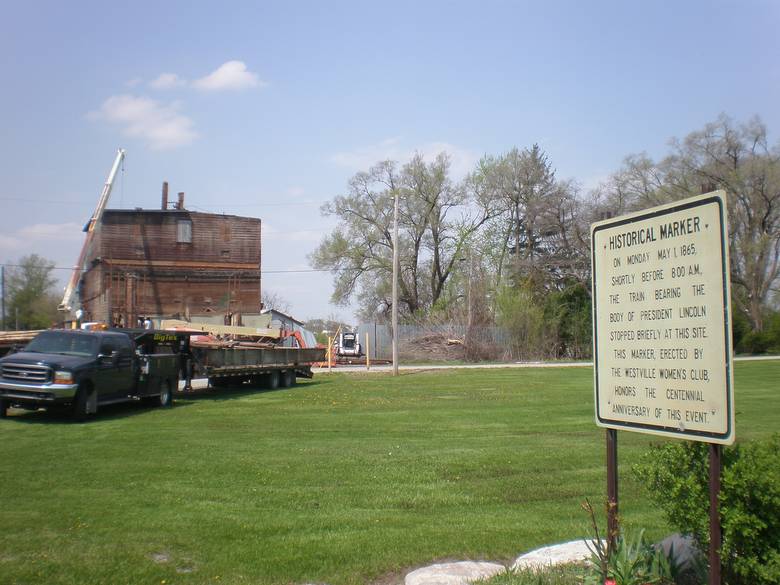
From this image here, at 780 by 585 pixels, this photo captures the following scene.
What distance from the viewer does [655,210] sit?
503 centimetres

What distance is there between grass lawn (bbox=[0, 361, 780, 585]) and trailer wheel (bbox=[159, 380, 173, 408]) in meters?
2.27

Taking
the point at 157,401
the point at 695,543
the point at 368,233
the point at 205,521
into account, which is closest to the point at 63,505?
the point at 205,521

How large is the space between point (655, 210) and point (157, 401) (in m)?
18.6

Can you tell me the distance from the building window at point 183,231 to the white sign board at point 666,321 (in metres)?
54.9

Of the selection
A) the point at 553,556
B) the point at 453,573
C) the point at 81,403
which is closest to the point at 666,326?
the point at 553,556

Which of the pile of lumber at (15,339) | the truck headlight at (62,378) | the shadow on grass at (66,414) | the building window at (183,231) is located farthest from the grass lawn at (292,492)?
the building window at (183,231)

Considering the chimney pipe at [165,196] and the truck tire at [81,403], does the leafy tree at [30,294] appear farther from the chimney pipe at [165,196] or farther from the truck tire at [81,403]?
the truck tire at [81,403]

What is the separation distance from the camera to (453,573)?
237 inches

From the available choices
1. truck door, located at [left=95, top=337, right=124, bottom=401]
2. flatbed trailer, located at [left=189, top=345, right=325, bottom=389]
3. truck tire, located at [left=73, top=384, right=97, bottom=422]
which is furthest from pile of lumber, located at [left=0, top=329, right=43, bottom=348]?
truck tire, located at [left=73, top=384, right=97, bottom=422]

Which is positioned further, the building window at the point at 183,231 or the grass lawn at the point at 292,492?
the building window at the point at 183,231

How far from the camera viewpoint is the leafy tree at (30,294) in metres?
71.6

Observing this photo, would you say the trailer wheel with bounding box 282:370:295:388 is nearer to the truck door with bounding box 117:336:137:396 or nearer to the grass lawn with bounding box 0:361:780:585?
the truck door with bounding box 117:336:137:396

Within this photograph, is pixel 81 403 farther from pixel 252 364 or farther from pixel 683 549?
pixel 683 549

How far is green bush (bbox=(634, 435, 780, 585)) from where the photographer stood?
4715mm
